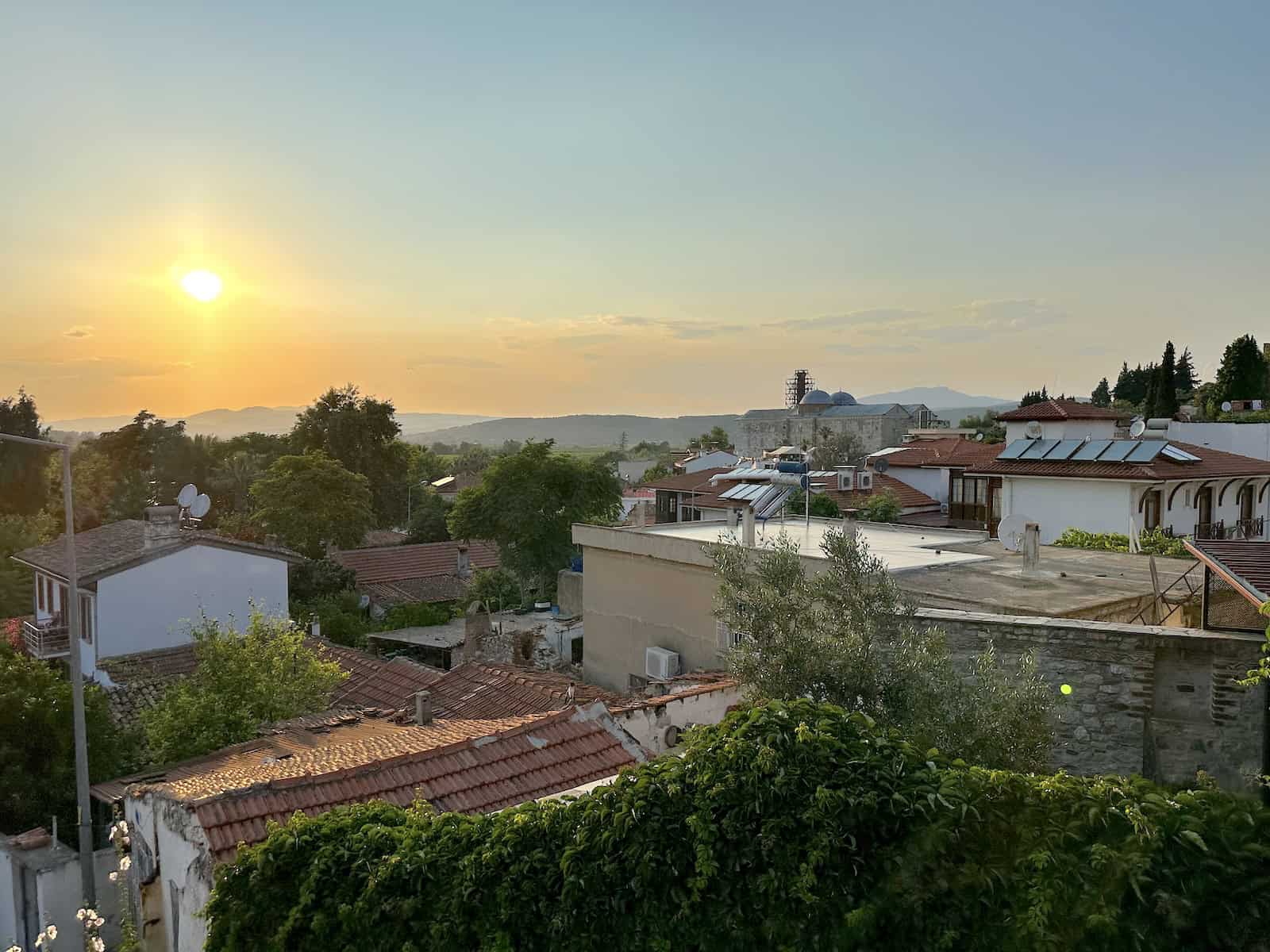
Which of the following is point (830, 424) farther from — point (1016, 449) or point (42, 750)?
point (42, 750)

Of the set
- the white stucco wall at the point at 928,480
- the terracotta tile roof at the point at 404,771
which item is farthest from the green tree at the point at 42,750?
the white stucco wall at the point at 928,480

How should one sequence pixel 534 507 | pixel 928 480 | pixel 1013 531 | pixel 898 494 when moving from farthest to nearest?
pixel 928 480
pixel 898 494
pixel 534 507
pixel 1013 531

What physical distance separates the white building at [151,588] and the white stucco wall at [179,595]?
0.07 ft

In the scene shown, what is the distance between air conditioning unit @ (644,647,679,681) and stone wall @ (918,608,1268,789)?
8892 millimetres

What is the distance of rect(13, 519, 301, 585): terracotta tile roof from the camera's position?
22.4 meters

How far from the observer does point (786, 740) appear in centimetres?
536

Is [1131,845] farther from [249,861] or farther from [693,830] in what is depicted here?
[249,861]

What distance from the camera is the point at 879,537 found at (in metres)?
19.1

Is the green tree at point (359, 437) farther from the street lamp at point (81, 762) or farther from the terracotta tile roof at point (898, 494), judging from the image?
the street lamp at point (81, 762)

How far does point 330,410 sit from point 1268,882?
53.5 metres

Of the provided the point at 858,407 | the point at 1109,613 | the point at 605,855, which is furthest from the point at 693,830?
the point at 858,407

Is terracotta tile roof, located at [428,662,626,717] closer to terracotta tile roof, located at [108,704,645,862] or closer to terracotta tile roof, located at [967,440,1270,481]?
terracotta tile roof, located at [108,704,645,862]

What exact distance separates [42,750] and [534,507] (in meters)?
23.7

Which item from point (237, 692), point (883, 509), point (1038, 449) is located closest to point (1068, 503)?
point (1038, 449)
